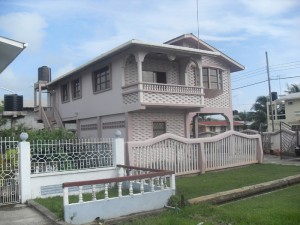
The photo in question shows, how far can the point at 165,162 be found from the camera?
1277 centimetres

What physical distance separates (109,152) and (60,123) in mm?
13665

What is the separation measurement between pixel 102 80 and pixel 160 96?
437cm

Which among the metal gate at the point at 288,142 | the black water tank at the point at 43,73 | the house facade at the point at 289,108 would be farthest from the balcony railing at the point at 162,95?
the house facade at the point at 289,108

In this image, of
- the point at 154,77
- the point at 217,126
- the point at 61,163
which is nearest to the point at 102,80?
the point at 154,77

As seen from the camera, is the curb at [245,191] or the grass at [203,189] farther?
the curb at [245,191]

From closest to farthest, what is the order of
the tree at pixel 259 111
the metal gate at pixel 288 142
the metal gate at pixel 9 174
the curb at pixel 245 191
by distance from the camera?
the curb at pixel 245 191 < the metal gate at pixel 9 174 < the metal gate at pixel 288 142 < the tree at pixel 259 111

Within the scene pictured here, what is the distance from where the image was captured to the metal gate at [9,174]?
9227 millimetres

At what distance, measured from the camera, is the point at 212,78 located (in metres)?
21.8

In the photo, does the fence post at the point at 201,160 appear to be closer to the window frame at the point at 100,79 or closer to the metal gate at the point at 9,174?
the window frame at the point at 100,79

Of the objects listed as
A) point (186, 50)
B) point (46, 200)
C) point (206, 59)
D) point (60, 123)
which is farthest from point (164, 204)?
point (60, 123)

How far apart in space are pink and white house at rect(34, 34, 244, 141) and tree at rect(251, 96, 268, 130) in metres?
25.6

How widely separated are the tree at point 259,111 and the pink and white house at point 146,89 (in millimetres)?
25563

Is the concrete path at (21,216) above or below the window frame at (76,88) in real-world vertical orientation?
below

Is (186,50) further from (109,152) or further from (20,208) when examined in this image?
(20,208)
